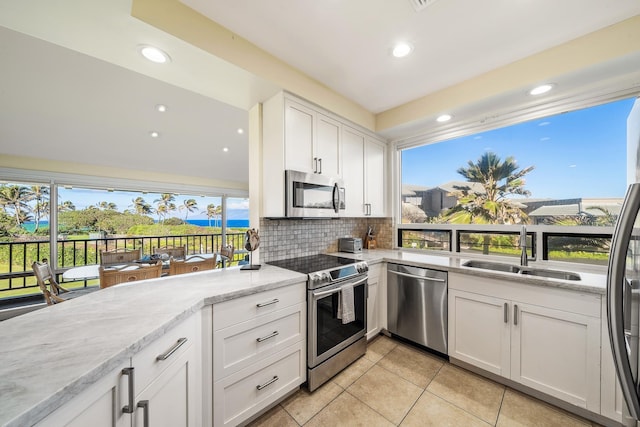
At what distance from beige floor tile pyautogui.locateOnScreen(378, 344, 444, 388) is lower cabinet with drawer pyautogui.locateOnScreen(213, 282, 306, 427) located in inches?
34.9

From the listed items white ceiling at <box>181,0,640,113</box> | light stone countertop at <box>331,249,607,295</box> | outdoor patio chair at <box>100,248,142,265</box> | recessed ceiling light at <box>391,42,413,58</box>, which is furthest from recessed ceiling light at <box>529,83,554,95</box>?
outdoor patio chair at <box>100,248,142,265</box>

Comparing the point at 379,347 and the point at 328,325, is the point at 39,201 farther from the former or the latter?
the point at 379,347

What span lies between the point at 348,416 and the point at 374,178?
2410 millimetres

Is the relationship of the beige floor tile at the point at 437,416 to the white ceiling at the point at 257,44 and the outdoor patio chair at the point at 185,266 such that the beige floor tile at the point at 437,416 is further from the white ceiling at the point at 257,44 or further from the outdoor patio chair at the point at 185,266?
the white ceiling at the point at 257,44

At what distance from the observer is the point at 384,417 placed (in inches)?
62.2

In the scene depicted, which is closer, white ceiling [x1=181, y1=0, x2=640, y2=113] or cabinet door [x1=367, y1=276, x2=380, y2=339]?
white ceiling [x1=181, y1=0, x2=640, y2=113]

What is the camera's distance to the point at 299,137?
2.13 m

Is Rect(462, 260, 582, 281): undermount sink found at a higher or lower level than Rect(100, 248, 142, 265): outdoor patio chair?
higher

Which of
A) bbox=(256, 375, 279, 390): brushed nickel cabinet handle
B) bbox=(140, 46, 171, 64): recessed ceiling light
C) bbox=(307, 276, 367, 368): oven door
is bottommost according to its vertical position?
bbox=(256, 375, 279, 390): brushed nickel cabinet handle

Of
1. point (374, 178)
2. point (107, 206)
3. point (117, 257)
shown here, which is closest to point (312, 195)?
point (374, 178)

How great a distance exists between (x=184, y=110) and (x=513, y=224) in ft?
14.6

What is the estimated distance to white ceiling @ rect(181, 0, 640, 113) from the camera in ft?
4.70

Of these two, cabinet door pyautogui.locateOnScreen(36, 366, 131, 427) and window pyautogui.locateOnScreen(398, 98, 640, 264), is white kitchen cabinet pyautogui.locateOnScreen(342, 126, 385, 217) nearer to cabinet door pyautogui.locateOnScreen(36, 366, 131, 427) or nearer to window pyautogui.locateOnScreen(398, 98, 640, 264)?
window pyautogui.locateOnScreen(398, 98, 640, 264)

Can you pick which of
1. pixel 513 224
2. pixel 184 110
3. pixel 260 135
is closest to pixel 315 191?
pixel 260 135
